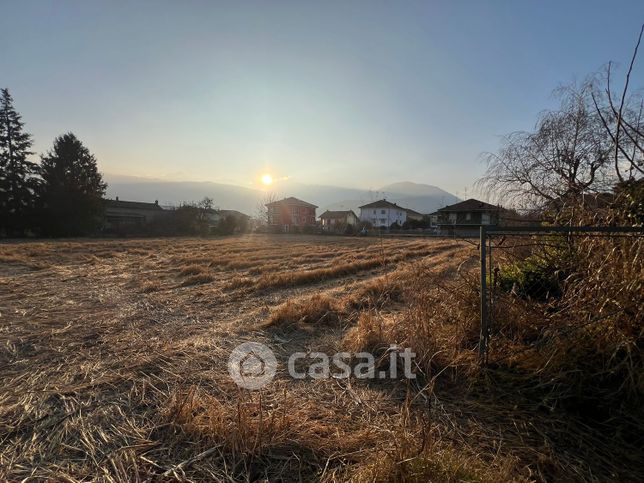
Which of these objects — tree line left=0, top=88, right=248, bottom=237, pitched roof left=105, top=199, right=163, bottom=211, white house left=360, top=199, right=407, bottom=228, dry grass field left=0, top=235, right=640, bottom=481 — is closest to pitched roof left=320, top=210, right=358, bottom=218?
white house left=360, top=199, right=407, bottom=228

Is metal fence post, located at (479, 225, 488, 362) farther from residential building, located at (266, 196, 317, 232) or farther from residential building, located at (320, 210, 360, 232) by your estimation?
residential building, located at (320, 210, 360, 232)

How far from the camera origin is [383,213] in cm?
6556

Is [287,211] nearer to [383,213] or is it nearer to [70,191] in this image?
[383,213]

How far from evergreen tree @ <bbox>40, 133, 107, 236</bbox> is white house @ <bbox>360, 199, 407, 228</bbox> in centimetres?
4742

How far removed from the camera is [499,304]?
3.00 m

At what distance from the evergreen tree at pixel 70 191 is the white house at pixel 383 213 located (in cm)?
4742

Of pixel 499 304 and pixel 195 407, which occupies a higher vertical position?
pixel 499 304

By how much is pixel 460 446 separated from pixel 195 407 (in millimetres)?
1812

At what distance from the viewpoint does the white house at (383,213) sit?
65194mm

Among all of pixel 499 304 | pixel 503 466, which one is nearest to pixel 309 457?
pixel 503 466

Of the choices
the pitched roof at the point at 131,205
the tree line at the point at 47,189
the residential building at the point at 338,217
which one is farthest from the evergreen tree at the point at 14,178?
the residential building at the point at 338,217

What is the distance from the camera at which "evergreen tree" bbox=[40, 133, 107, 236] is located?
30.4m

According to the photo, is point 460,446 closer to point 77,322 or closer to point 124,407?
point 124,407

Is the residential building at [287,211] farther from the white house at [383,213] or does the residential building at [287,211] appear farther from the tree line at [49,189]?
the tree line at [49,189]
